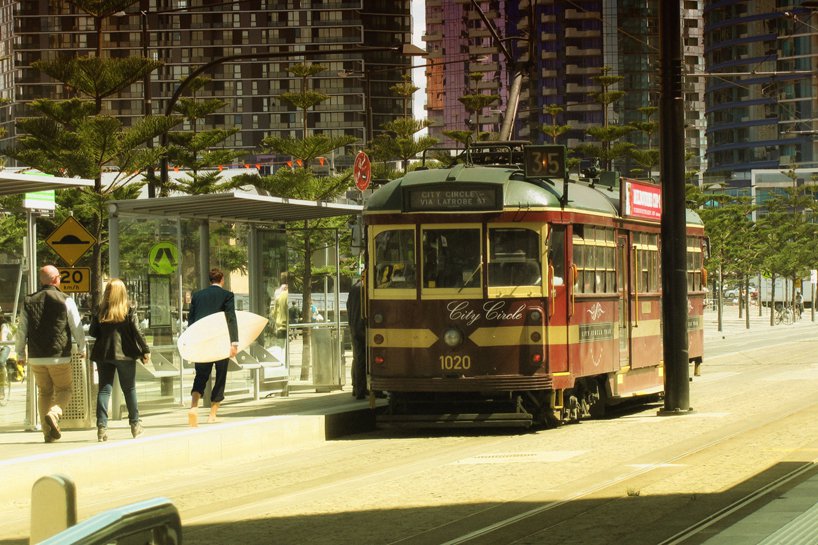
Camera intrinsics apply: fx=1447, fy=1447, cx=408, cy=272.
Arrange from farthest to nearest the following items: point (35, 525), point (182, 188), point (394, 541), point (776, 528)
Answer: point (182, 188), point (394, 541), point (776, 528), point (35, 525)

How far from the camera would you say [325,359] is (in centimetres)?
2114

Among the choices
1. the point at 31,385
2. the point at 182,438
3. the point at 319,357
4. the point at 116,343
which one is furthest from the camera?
the point at 319,357

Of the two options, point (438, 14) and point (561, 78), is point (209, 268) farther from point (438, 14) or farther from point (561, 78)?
point (438, 14)

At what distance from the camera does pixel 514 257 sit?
17.1 meters

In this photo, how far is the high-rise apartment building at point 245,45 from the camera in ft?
496

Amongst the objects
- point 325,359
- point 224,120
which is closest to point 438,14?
point 224,120

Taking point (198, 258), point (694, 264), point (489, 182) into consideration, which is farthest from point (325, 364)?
point (694, 264)

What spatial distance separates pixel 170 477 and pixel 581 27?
156m

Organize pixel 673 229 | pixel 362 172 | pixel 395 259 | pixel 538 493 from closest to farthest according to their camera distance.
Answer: pixel 538 493, pixel 395 259, pixel 673 229, pixel 362 172

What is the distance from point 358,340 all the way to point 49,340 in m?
5.49

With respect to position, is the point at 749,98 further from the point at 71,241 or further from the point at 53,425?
the point at 53,425

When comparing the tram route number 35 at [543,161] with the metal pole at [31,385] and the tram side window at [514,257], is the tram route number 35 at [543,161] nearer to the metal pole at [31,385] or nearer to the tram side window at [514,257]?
the tram side window at [514,257]

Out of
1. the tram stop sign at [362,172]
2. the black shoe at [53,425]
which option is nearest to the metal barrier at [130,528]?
the black shoe at [53,425]

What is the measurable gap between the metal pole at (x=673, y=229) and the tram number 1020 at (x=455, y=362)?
341 cm
